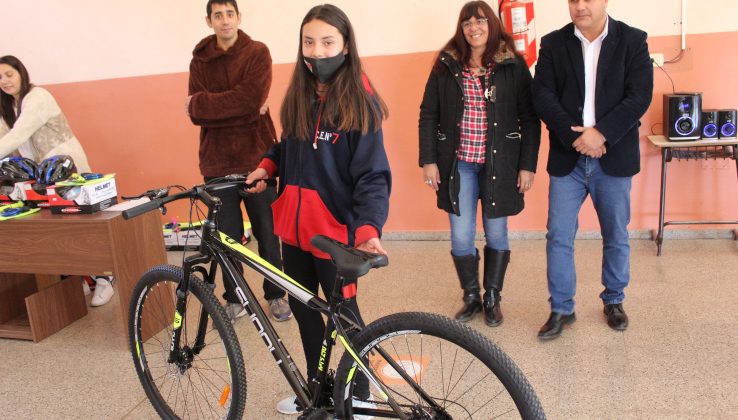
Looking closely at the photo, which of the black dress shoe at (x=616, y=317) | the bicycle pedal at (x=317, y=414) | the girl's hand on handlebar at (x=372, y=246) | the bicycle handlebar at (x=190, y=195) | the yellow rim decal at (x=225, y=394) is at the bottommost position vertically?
the black dress shoe at (x=616, y=317)

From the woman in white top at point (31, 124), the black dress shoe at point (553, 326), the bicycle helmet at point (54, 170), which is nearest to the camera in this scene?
the black dress shoe at point (553, 326)

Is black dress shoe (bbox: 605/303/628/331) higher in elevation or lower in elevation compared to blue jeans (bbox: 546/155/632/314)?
lower

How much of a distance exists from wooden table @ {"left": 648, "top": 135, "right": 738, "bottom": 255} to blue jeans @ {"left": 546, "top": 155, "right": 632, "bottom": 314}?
3.01ft

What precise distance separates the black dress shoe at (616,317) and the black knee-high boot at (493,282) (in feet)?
1.54

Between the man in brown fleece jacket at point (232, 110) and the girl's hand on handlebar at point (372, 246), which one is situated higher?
the man in brown fleece jacket at point (232, 110)

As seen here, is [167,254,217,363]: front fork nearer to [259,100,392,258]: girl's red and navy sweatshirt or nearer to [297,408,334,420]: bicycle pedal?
[259,100,392,258]: girl's red and navy sweatshirt

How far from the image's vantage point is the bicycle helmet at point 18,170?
3052mm

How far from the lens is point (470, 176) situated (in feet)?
8.94

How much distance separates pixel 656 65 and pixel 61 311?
3.49 meters

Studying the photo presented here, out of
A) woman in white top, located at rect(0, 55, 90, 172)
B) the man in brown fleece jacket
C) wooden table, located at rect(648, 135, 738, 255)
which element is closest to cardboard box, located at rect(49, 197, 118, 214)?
the man in brown fleece jacket

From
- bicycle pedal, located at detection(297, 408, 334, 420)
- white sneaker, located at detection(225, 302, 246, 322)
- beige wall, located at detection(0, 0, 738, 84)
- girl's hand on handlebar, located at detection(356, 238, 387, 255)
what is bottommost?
white sneaker, located at detection(225, 302, 246, 322)

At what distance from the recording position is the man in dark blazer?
240 centimetres

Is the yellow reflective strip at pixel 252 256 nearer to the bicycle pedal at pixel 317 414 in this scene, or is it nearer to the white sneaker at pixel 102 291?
the bicycle pedal at pixel 317 414

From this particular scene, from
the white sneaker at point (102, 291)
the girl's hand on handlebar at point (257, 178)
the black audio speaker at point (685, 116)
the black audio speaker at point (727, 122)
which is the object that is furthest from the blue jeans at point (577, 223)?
the white sneaker at point (102, 291)
